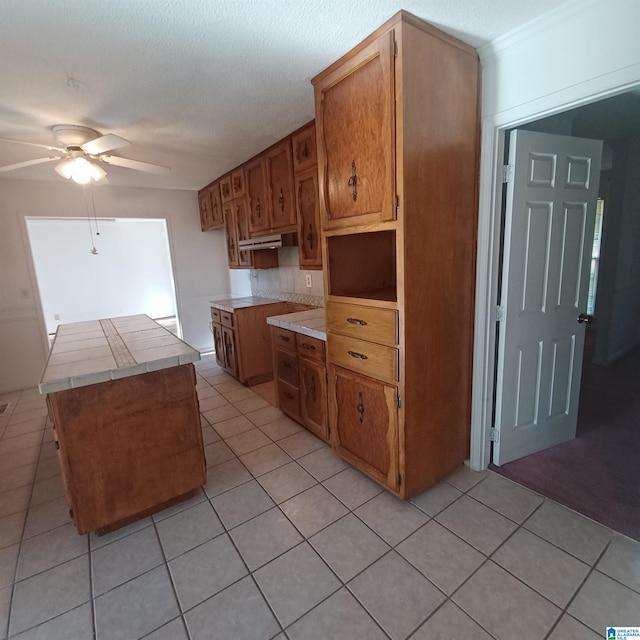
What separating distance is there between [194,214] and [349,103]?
360 cm

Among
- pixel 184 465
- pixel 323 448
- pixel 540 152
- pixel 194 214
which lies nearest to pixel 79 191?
pixel 194 214

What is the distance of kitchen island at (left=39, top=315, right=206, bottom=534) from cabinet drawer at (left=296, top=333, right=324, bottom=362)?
0.81 m

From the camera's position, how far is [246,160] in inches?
135

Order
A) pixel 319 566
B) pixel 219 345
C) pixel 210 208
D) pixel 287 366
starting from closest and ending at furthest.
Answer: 1. pixel 319 566
2. pixel 287 366
3. pixel 219 345
4. pixel 210 208

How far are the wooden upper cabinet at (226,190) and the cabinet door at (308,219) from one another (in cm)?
142

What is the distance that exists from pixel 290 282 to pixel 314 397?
5.32 feet

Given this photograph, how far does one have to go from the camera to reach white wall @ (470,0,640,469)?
1385 mm

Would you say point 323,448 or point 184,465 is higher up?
point 184,465

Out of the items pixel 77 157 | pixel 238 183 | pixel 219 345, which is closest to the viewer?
pixel 77 157

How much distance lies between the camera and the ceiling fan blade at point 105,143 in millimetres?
2062

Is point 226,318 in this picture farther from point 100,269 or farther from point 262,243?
point 100,269

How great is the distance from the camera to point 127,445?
1.77 metres

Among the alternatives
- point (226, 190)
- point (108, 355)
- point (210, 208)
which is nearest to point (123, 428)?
point (108, 355)

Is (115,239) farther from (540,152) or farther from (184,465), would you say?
(540,152)
